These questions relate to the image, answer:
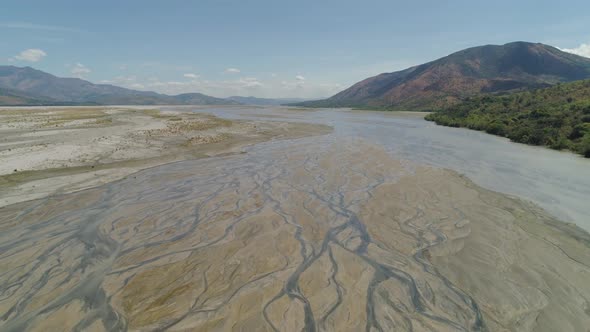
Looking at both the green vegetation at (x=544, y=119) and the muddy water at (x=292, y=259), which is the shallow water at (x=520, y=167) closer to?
the muddy water at (x=292, y=259)

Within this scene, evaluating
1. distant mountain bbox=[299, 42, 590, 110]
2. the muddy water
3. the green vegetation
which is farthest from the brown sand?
distant mountain bbox=[299, 42, 590, 110]

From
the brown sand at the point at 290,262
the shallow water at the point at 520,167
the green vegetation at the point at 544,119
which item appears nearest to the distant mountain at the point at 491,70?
the green vegetation at the point at 544,119

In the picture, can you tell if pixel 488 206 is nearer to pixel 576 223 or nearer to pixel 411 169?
pixel 576 223

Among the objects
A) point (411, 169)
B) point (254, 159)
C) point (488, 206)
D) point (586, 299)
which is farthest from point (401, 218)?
point (254, 159)

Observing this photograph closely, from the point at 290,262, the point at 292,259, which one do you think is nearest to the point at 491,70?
the point at 292,259

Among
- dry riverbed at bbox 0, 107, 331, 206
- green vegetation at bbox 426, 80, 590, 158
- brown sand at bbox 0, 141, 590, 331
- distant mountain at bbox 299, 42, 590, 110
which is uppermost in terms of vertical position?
distant mountain at bbox 299, 42, 590, 110

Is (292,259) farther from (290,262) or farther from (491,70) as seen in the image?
(491,70)

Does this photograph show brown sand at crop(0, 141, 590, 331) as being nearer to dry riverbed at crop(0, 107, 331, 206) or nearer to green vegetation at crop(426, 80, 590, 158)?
dry riverbed at crop(0, 107, 331, 206)
